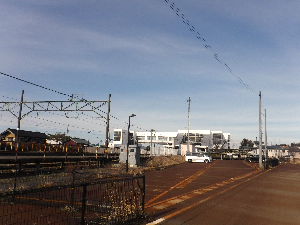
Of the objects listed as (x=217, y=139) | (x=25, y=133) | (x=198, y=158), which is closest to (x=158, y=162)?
(x=198, y=158)

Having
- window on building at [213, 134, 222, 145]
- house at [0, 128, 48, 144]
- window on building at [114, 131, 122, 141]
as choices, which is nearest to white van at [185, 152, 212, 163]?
house at [0, 128, 48, 144]

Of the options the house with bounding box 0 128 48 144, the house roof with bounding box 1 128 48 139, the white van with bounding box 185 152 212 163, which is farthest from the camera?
the house roof with bounding box 1 128 48 139

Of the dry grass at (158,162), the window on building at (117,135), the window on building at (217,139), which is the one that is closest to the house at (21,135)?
the dry grass at (158,162)

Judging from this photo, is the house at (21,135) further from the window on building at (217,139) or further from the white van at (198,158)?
the window on building at (217,139)

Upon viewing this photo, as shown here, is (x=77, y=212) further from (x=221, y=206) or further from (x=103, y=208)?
(x=221, y=206)

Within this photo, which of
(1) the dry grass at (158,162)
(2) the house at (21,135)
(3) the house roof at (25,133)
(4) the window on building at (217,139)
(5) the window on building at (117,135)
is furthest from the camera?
(5) the window on building at (117,135)

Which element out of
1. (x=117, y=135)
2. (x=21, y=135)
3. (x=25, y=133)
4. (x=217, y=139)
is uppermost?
(x=117, y=135)

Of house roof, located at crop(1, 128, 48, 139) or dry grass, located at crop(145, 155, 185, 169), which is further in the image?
house roof, located at crop(1, 128, 48, 139)

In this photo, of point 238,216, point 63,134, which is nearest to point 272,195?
point 238,216

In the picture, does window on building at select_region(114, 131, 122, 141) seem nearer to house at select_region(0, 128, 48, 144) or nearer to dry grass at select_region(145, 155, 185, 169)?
house at select_region(0, 128, 48, 144)

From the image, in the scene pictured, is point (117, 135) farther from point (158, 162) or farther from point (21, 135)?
point (158, 162)

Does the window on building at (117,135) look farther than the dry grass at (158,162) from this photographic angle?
Yes

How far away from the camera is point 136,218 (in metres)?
7.68

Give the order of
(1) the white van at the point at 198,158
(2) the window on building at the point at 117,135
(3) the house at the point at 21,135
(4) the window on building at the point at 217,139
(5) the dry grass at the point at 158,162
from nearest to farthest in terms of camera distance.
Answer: (5) the dry grass at the point at 158,162
(1) the white van at the point at 198,158
(3) the house at the point at 21,135
(4) the window on building at the point at 217,139
(2) the window on building at the point at 117,135
